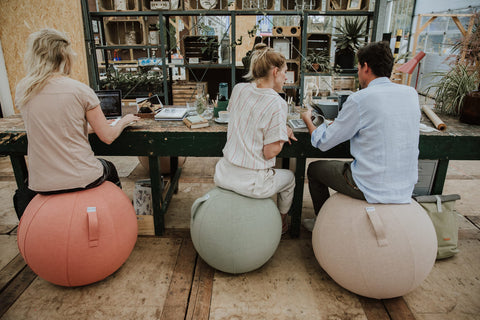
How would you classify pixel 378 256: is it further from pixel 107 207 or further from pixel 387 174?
pixel 107 207

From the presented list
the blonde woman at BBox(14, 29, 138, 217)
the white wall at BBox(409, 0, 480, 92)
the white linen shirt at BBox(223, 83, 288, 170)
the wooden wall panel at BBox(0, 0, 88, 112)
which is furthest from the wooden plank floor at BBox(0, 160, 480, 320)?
the white wall at BBox(409, 0, 480, 92)

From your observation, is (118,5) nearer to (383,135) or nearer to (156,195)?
(156,195)

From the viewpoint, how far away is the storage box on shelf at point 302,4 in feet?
15.6

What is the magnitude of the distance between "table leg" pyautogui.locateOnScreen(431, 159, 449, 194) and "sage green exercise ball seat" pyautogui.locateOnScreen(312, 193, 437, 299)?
23.8 inches

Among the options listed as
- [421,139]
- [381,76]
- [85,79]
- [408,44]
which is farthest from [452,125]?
[408,44]

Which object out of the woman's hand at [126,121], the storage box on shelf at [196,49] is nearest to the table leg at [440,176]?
the woman's hand at [126,121]

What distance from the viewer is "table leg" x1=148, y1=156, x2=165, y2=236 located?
7.69 feet

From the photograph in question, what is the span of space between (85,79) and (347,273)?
4609 millimetres

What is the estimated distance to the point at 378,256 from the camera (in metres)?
1.72

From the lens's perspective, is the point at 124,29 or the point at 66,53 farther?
the point at 124,29

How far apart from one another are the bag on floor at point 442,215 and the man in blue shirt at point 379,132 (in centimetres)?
43

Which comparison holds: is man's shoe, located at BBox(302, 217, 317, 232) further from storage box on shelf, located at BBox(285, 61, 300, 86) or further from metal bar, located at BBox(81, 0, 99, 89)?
metal bar, located at BBox(81, 0, 99, 89)

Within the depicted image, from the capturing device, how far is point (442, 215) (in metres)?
2.13

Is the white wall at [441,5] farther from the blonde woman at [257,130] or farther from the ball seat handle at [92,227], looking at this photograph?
the ball seat handle at [92,227]
